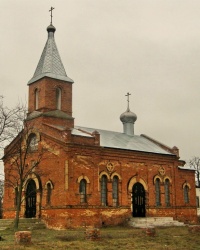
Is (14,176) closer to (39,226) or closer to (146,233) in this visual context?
(39,226)

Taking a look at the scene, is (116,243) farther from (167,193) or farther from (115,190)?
(167,193)

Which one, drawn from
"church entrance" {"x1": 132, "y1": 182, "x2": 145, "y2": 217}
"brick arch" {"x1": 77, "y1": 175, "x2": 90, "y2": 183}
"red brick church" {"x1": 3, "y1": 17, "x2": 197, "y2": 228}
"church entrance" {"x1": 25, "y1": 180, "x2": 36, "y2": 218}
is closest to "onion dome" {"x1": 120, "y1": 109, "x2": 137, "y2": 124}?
"red brick church" {"x1": 3, "y1": 17, "x2": 197, "y2": 228}

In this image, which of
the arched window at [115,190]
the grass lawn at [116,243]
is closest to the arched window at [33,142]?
the arched window at [115,190]

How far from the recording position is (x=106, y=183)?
31484 millimetres

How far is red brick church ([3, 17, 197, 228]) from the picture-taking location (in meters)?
28.9

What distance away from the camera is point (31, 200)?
3164cm

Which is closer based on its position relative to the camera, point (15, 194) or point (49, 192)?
point (49, 192)

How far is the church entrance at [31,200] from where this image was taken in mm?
31125

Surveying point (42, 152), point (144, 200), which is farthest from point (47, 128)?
point (144, 200)

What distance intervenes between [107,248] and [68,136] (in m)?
12.4

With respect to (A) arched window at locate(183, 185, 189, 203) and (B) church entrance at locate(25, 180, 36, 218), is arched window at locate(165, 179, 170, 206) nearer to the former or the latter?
(A) arched window at locate(183, 185, 189, 203)

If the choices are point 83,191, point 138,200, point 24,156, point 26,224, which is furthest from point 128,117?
point 26,224

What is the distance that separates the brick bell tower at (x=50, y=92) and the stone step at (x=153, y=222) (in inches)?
365

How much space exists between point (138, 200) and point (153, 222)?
2.22 m
